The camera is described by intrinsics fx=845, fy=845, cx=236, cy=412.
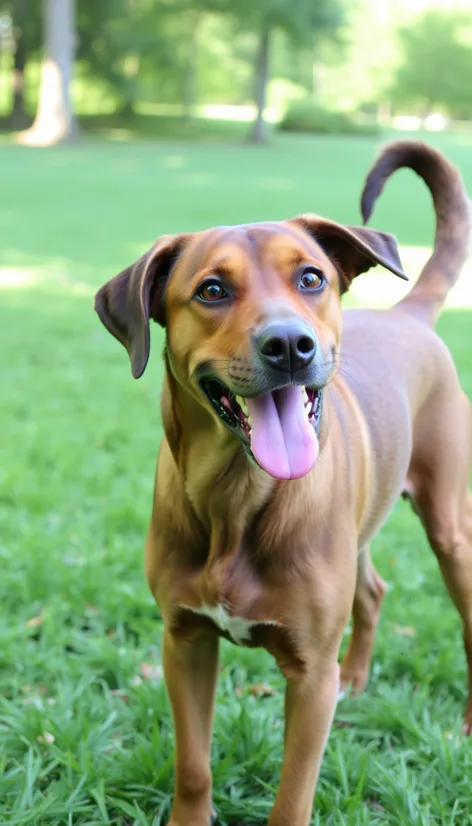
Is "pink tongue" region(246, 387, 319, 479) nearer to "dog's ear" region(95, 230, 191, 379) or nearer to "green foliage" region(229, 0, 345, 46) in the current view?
"dog's ear" region(95, 230, 191, 379)

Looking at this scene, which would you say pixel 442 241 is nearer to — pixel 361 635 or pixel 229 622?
pixel 361 635

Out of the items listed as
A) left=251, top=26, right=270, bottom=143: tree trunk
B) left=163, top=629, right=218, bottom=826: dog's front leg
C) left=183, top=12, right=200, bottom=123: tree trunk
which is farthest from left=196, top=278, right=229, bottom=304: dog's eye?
left=183, top=12, right=200, bottom=123: tree trunk

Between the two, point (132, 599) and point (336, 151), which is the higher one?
point (132, 599)

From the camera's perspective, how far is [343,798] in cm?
274

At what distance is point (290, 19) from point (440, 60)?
4462 centimetres

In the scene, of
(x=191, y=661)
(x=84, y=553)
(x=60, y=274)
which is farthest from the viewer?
(x=60, y=274)

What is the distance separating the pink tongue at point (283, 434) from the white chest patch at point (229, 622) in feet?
1.63

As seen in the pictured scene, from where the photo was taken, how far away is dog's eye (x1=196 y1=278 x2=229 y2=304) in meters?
2.32

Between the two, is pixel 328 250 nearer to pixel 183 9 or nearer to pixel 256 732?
pixel 256 732

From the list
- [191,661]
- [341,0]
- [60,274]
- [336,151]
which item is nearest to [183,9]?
[341,0]

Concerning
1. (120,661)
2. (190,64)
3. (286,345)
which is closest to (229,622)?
(286,345)

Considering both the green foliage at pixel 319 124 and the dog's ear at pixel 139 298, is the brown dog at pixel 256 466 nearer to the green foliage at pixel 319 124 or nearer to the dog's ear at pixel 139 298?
the dog's ear at pixel 139 298

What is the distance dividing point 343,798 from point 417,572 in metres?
1.65

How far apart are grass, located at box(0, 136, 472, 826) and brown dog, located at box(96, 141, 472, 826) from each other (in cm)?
32
